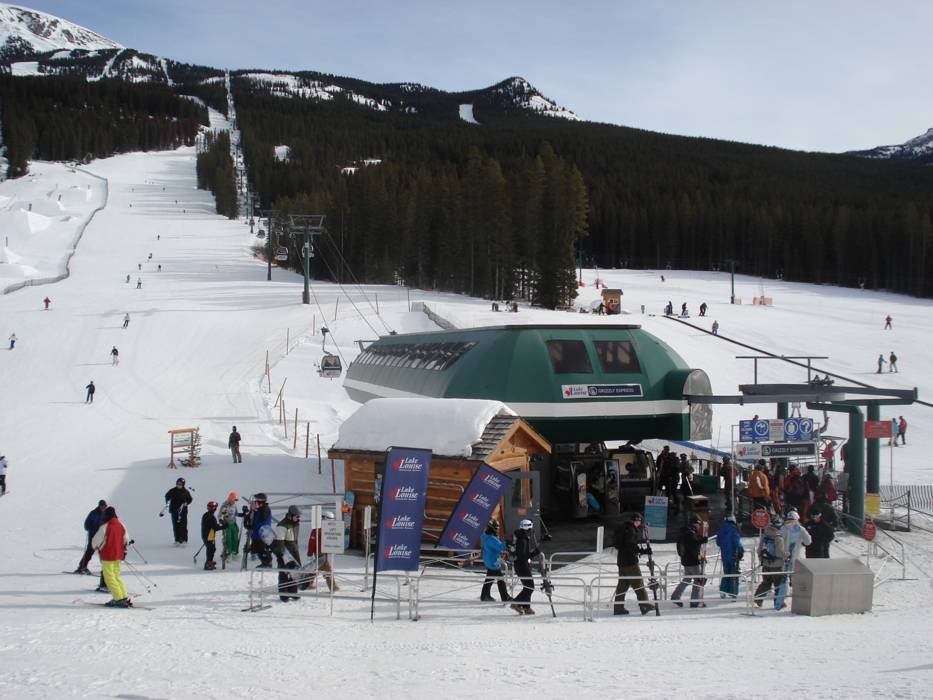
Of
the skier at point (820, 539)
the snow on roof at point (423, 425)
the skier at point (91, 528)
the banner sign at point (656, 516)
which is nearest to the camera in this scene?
the skier at point (820, 539)

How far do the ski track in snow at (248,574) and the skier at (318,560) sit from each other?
40cm

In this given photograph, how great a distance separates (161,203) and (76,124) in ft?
198

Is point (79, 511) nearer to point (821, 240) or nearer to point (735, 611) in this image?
point (735, 611)

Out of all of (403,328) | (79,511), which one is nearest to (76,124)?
(403,328)

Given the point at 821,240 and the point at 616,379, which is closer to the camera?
the point at 616,379

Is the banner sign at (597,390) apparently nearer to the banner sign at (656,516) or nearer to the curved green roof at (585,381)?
the curved green roof at (585,381)

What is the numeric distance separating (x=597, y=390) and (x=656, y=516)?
310cm

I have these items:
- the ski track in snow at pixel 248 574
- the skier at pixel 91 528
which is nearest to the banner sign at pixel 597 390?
the ski track in snow at pixel 248 574

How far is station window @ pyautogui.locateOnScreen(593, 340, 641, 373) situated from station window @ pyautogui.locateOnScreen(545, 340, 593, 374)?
Result: 14.0 inches

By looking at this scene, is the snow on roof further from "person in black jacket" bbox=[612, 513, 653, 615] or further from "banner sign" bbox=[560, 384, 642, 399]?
"person in black jacket" bbox=[612, 513, 653, 615]

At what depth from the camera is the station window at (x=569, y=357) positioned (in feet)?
59.6

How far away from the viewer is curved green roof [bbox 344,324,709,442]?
17844mm

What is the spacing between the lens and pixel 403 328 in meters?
51.6

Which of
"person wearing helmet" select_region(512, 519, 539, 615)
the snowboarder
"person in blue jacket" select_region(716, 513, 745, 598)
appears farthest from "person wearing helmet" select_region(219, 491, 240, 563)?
the snowboarder
